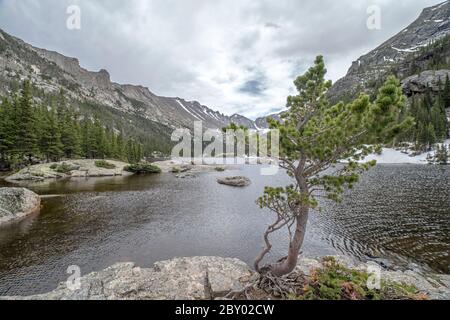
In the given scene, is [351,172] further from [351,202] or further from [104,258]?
[351,202]

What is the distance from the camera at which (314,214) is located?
78.2 feet

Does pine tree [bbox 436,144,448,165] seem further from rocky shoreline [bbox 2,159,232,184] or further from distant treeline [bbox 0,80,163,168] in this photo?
distant treeline [bbox 0,80,163,168]

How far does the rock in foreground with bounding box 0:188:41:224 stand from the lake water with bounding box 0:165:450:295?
4.01 feet

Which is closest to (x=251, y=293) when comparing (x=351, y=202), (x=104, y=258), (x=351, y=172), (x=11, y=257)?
(x=351, y=172)

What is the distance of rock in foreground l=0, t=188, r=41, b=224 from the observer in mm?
19731

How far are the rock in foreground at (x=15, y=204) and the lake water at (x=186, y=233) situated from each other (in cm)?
122

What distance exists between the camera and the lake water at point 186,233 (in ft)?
44.1

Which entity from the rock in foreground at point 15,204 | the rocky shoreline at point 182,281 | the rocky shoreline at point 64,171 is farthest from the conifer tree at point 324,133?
the rocky shoreline at point 64,171

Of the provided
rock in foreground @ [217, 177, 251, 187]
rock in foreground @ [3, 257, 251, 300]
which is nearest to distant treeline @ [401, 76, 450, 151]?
rock in foreground @ [217, 177, 251, 187]

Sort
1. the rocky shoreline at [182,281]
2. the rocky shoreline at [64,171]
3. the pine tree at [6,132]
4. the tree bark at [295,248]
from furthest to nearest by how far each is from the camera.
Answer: the pine tree at [6,132] → the rocky shoreline at [64,171] → the tree bark at [295,248] → the rocky shoreline at [182,281]

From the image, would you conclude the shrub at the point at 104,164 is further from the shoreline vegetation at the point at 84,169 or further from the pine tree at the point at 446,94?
the pine tree at the point at 446,94

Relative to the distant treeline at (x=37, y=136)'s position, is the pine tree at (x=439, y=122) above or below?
above

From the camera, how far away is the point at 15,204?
20.9m
